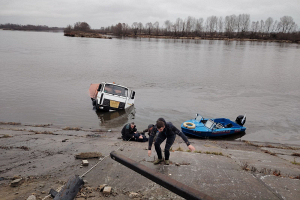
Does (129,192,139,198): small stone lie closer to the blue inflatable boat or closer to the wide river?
the blue inflatable boat

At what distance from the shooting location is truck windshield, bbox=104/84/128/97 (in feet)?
53.9

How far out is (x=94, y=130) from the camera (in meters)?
14.3

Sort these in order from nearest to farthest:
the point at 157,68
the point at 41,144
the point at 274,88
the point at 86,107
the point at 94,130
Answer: the point at 41,144 → the point at 94,130 → the point at 86,107 → the point at 274,88 → the point at 157,68

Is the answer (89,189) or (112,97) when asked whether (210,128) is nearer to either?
(112,97)

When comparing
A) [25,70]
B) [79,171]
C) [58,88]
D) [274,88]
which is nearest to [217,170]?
[79,171]

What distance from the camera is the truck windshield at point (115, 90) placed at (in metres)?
16.4

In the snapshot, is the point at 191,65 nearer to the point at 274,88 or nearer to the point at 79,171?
the point at 274,88

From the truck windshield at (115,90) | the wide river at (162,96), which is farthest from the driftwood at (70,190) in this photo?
the truck windshield at (115,90)

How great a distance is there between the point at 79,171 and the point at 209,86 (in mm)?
24711

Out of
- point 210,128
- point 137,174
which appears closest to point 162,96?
point 210,128

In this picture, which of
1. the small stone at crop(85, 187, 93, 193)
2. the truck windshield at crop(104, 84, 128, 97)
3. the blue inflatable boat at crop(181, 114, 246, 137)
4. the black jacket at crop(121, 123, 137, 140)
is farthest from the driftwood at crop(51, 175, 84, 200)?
the truck windshield at crop(104, 84, 128, 97)

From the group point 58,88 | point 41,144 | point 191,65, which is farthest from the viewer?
point 191,65

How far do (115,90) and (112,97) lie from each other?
59cm

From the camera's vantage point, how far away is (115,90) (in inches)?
656
